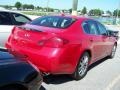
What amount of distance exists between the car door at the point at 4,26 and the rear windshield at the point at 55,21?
5.74 feet

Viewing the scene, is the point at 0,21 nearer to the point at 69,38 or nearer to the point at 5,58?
the point at 69,38

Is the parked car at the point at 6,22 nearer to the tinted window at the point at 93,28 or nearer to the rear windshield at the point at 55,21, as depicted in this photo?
the rear windshield at the point at 55,21

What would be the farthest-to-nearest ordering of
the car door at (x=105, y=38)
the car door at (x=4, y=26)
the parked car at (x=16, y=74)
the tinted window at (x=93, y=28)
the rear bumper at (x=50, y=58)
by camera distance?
the car door at (x=4, y=26) < the car door at (x=105, y=38) < the tinted window at (x=93, y=28) < the rear bumper at (x=50, y=58) < the parked car at (x=16, y=74)

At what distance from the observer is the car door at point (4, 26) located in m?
8.66

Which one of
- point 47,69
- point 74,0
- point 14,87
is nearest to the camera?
point 14,87

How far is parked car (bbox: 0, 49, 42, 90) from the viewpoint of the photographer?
350 cm

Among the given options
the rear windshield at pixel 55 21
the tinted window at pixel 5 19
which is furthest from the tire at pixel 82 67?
the tinted window at pixel 5 19

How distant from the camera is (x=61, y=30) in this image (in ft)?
20.4

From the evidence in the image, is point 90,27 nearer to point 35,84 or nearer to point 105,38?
point 105,38

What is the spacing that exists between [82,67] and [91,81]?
41 centimetres

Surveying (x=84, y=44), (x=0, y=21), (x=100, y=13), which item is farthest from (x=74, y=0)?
(x=100, y=13)

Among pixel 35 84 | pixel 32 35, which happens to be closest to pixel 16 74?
pixel 35 84

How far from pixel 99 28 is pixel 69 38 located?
245 cm

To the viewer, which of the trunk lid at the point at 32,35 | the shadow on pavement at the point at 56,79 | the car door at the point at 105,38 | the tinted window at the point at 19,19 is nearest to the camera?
the trunk lid at the point at 32,35
